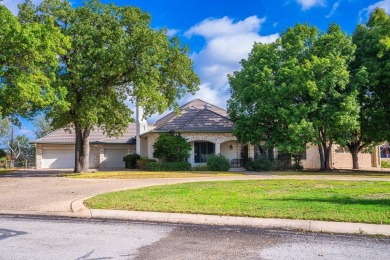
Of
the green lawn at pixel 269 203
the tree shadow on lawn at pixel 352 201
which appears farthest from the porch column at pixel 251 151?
the tree shadow on lawn at pixel 352 201

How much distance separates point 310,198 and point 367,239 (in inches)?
173

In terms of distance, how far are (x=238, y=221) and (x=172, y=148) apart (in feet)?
70.7

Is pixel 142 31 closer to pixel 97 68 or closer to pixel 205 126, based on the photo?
pixel 97 68

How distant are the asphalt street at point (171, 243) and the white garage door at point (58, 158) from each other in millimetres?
32782

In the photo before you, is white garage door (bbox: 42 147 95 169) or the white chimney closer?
the white chimney

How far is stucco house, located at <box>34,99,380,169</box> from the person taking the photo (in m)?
32.0

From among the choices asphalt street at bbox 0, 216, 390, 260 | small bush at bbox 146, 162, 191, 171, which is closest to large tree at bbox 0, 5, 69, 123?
small bush at bbox 146, 162, 191, 171

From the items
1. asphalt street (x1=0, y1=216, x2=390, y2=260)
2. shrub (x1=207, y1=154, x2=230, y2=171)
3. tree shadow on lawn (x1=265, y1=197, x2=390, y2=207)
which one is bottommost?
asphalt street (x1=0, y1=216, x2=390, y2=260)

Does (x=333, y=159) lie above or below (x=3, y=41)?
below

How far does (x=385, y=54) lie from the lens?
86.6 feet

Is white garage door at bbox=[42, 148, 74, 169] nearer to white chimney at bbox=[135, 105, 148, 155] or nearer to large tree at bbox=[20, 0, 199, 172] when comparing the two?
white chimney at bbox=[135, 105, 148, 155]

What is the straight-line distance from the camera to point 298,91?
2600cm

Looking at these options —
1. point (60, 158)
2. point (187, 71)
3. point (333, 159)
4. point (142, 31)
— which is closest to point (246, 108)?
point (187, 71)

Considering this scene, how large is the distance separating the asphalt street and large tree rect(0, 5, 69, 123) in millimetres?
12626
